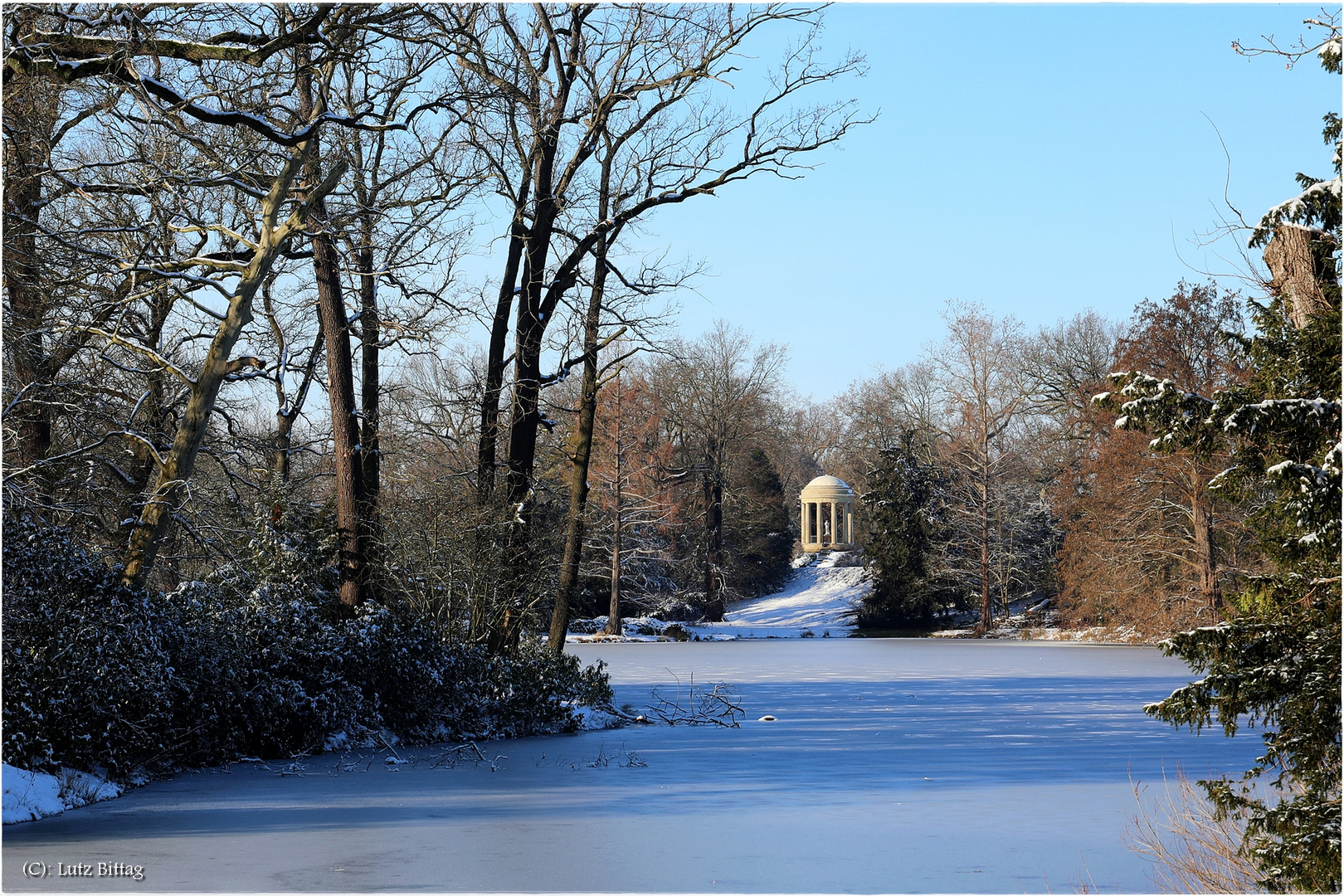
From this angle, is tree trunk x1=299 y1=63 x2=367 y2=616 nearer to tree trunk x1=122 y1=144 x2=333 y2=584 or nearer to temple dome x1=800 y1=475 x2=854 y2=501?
tree trunk x1=122 y1=144 x2=333 y2=584

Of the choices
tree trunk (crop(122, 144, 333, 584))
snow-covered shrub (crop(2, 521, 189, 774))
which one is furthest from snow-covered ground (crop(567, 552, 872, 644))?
snow-covered shrub (crop(2, 521, 189, 774))

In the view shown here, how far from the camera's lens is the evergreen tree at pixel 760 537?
169ft

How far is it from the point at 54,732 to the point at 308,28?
6181 millimetres

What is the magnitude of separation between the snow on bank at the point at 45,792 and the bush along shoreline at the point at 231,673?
17cm

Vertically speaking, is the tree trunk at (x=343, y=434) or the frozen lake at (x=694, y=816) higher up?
the tree trunk at (x=343, y=434)

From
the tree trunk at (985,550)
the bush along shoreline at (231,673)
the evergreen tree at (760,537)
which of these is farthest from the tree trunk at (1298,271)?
the evergreen tree at (760,537)

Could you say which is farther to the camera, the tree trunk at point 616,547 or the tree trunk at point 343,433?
the tree trunk at point 616,547

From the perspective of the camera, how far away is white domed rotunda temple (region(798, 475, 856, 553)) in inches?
2357

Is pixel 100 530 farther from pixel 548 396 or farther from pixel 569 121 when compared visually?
pixel 548 396

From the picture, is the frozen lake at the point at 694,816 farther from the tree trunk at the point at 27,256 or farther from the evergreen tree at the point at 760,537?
the evergreen tree at the point at 760,537

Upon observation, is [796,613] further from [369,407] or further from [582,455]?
[369,407]

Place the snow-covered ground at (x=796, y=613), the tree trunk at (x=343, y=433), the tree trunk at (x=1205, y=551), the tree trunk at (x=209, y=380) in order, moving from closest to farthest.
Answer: the tree trunk at (x=209, y=380) < the tree trunk at (x=343, y=433) < the tree trunk at (x=1205, y=551) < the snow-covered ground at (x=796, y=613)

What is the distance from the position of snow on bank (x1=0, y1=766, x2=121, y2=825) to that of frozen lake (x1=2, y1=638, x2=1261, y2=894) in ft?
0.60

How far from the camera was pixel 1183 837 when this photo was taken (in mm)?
7605
